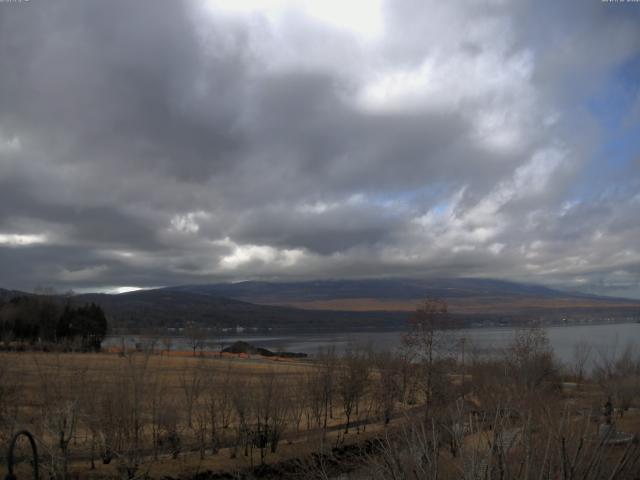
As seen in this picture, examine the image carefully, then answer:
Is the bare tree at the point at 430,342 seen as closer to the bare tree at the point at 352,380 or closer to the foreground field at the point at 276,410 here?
the foreground field at the point at 276,410

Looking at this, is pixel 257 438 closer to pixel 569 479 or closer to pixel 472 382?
pixel 472 382

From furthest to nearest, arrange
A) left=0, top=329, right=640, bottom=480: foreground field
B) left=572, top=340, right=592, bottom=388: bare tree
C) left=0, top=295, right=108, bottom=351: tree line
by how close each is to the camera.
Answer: left=0, top=295, right=108, bottom=351: tree line < left=572, top=340, right=592, bottom=388: bare tree < left=0, top=329, right=640, bottom=480: foreground field

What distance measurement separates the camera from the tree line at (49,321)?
110000 millimetres

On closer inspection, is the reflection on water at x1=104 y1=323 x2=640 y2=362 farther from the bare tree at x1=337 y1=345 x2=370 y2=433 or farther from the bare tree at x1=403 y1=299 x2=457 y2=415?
the bare tree at x1=403 y1=299 x2=457 y2=415

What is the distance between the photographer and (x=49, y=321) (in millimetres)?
115938

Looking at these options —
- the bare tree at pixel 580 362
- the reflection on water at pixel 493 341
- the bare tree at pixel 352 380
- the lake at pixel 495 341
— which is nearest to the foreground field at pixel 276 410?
the bare tree at pixel 352 380

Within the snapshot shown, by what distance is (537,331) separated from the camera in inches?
2099

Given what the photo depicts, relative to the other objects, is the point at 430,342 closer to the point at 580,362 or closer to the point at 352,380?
the point at 352,380

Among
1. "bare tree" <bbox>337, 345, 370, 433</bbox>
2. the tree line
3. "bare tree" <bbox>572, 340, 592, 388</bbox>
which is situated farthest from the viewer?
the tree line

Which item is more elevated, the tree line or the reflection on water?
the tree line

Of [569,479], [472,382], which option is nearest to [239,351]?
[472,382]

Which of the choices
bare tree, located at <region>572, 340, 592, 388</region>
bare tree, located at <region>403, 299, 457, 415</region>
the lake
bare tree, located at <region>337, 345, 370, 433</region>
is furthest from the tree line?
Result: bare tree, located at <region>572, 340, 592, 388</region>

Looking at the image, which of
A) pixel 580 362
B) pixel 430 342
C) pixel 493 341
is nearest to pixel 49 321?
pixel 493 341

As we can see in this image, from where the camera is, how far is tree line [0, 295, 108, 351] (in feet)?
361
